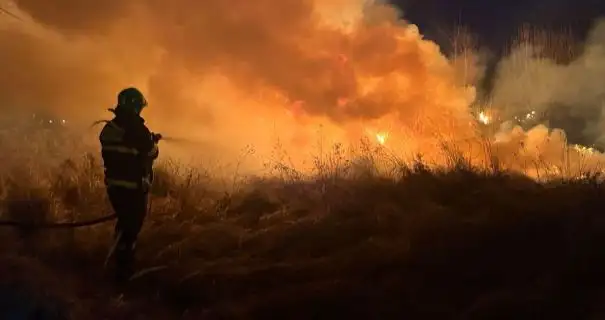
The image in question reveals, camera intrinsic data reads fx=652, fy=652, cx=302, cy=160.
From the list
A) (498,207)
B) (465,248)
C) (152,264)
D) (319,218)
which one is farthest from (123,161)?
(498,207)

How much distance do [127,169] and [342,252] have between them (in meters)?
2.67

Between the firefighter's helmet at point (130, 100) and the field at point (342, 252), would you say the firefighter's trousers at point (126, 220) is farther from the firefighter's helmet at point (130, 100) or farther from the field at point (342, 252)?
the firefighter's helmet at point (130, 100)

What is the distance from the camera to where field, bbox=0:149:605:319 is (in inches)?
254

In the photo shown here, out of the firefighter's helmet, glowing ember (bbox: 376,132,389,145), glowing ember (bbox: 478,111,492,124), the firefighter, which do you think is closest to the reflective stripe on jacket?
the firefighter

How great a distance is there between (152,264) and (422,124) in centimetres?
971

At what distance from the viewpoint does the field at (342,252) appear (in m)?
6.45

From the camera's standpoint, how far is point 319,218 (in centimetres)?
891

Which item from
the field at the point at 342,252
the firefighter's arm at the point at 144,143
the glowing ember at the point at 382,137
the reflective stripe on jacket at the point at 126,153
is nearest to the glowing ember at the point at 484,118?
the glowing ember at the point at 382,137

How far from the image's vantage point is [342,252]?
7.73 meters

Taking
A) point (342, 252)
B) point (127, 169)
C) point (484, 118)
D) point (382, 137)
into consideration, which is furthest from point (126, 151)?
point (484, 118)

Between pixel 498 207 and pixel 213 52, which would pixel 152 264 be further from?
pixel 213 52

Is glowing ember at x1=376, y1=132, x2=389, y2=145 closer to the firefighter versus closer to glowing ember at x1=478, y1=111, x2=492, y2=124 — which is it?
glowing ember at x1=478, y1=111, x2=492, y2=124

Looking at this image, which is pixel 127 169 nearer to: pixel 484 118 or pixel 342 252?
pixel 342 252

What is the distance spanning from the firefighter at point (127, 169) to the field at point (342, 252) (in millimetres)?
438
